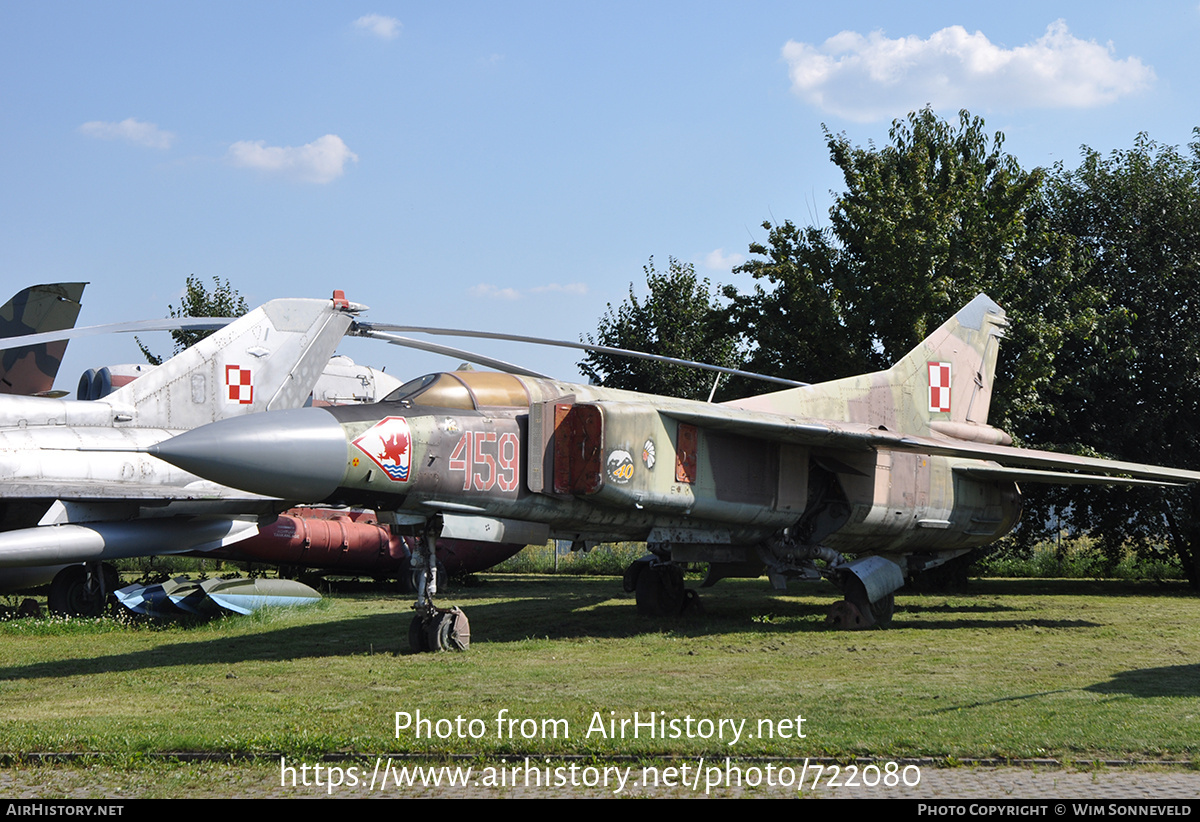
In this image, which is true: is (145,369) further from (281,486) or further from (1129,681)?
(1129,681)

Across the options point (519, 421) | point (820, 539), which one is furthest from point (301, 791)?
point (820, 539)

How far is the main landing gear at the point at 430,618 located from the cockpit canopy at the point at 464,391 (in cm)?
128

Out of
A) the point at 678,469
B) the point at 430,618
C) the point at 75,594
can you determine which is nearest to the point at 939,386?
the point at 678,469

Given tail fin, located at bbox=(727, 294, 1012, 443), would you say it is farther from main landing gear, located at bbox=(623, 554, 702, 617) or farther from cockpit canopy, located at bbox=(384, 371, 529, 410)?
cockpit canopy, located at bbox=(384, 371, 529, 410)

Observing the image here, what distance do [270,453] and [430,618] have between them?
9.41 ft

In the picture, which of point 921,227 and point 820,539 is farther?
point 921,227

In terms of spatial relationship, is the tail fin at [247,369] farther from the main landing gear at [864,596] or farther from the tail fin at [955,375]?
the tail fin at [955,375]

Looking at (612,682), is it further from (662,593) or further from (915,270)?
(915,270)

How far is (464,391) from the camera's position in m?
11.2

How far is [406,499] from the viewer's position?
34.4 ft

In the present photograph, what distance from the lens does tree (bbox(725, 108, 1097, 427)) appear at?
21.7 metres

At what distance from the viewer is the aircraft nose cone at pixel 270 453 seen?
29.1 feet

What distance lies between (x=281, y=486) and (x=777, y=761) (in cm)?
532

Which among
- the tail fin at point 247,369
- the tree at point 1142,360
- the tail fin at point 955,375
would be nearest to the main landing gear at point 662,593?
the tail fin at point 955,375
